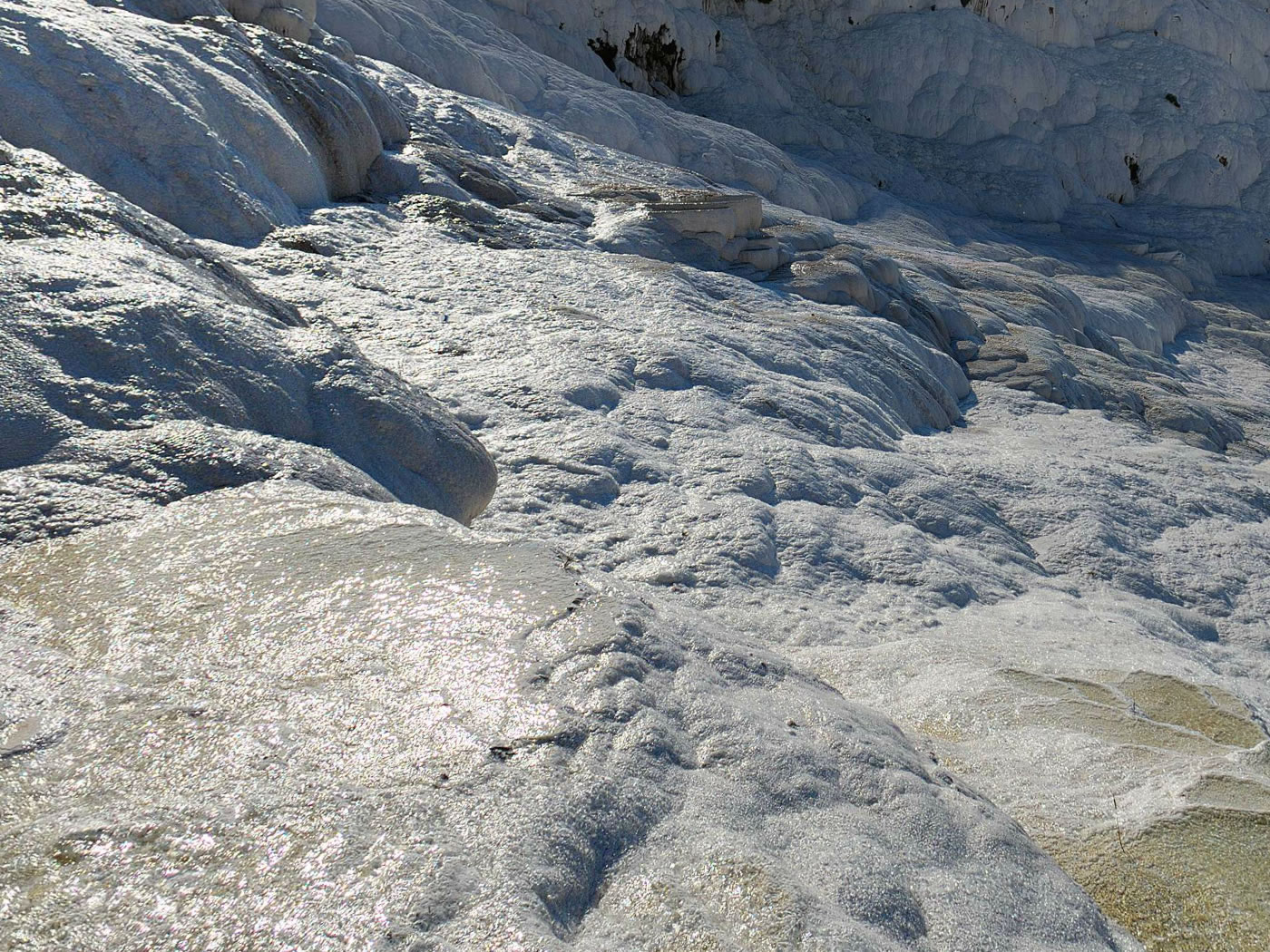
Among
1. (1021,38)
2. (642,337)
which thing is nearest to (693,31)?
(1021,38)

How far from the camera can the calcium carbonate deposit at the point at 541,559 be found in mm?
1552

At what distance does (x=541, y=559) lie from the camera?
2.28 meters

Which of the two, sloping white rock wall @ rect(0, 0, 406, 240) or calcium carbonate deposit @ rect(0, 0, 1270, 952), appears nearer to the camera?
calcium carbonate deposit @ rect(0, 0, 1270, 952)

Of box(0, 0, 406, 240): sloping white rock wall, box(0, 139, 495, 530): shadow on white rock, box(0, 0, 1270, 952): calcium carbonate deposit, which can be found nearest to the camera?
box(0, 0, 1270, 952): calcium carbonate deposit

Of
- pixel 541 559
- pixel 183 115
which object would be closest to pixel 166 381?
pixel 541 559

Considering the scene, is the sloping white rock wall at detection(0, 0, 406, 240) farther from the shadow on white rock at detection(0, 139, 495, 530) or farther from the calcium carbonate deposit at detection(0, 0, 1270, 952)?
the shadow on white rock at detection(0, 139, 495, 530)

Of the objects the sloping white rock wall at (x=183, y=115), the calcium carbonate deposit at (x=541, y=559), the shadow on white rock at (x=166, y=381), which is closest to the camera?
the calcium carbonate deposit at (x=541, y=559)

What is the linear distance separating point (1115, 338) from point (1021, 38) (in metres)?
11.1

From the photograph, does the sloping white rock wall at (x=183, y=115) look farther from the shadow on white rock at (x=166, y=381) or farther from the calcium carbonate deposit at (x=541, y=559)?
the shadow on white rock at (x=166, y=381)

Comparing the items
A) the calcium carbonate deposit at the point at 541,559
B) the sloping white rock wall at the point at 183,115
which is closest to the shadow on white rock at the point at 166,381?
the calcium carbonate deposit at the point at 541,559

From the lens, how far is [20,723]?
1.62 m

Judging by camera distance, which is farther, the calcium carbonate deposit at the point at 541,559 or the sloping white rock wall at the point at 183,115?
the sloping white rock wall at the point at 183,115

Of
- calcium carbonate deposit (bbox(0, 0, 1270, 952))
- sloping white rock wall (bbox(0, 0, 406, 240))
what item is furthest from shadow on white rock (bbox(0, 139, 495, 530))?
sloping white rock wall (bbox(0, 0, 406, 240))

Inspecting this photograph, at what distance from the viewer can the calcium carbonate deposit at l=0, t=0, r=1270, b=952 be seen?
1.55m
